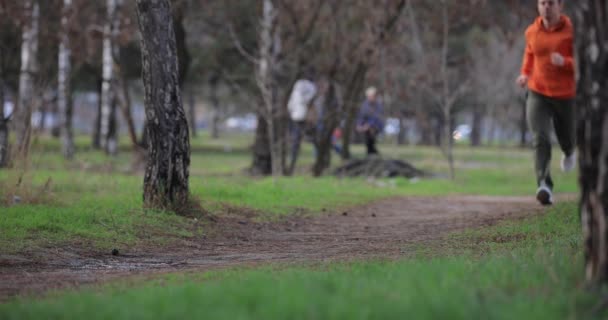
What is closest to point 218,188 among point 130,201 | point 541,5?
point 130,201

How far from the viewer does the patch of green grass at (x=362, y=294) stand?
4.19m

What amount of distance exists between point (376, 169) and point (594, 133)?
16.6 meters

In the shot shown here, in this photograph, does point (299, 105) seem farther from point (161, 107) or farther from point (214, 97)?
point (214, 97)

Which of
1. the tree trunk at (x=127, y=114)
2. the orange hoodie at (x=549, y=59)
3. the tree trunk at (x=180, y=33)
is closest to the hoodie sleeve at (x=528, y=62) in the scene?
the orange hoodie at (x=549, y=59)

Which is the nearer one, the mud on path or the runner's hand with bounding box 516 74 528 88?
the mud on path

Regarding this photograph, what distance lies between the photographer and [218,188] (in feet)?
43.4

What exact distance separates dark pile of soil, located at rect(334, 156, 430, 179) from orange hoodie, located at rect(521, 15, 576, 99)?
10.6 metres

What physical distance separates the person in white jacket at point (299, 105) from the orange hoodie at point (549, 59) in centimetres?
1062

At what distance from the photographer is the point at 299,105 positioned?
21.3 meters

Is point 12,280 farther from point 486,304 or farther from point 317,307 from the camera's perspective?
point 486,304

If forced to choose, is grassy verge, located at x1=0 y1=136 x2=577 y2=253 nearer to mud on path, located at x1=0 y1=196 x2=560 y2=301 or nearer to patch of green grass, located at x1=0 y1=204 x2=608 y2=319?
mud on path, located at x1=0 y1=196 x2=560 y2=301

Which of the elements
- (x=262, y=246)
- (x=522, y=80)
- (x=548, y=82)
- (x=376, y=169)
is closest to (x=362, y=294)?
(x=262, y=246)

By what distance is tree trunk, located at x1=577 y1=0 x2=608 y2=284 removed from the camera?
4785 millimetres

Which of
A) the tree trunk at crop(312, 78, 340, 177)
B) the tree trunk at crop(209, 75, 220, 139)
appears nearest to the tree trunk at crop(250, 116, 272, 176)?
the tree trunk at crop(312, 78, 340, 177)
